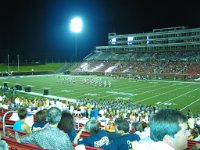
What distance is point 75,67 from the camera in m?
76.5

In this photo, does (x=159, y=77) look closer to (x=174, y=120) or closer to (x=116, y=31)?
(x=116, y=31)

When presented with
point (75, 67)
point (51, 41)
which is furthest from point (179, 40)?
point (51, 41)

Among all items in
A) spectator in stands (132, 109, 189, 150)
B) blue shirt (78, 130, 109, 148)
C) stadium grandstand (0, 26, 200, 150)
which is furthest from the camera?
stadium grandstand (0, 26, 200, 150)

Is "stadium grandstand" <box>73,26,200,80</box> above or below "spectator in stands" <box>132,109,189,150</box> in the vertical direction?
above

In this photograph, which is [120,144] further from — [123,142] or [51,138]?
[51,138]

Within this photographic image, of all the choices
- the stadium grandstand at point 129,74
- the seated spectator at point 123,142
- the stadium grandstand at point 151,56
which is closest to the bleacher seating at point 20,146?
the seated spectator at point 123,142

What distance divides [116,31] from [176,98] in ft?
231

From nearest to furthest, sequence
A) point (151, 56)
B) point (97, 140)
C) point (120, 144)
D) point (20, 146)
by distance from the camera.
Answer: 1. point (20, 146)
2. point (120, 144)
3. point (97, 140)
4. point (151, 56)

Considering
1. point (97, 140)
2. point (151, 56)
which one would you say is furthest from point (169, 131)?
point (151, 56)

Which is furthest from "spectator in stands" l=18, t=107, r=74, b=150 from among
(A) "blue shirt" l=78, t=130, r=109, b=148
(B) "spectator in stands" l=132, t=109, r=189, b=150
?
(B) "spectator in stands" l=132, t=109, r=189, b=150

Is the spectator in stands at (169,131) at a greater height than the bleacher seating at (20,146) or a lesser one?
greater

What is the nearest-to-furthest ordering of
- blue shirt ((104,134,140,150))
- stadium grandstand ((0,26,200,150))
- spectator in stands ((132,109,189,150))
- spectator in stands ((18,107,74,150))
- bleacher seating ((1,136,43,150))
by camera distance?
spectator in stands ((132,109,189,150))
bleacher seating ((1,136,43,150))
spectator in stands ((18,107,74,150))
blue shirt ((104,134,140,150))
stadium grandstand ((0,26,200,150))

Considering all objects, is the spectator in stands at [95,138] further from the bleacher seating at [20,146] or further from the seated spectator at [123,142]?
the bleacher seating at [20,146]

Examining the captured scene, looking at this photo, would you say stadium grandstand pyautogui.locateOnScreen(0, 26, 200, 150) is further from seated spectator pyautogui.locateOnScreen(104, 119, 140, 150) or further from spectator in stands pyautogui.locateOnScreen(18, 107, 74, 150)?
spectator in stands pyautogui.locateOnScreen(18, 107, 74, 150)
